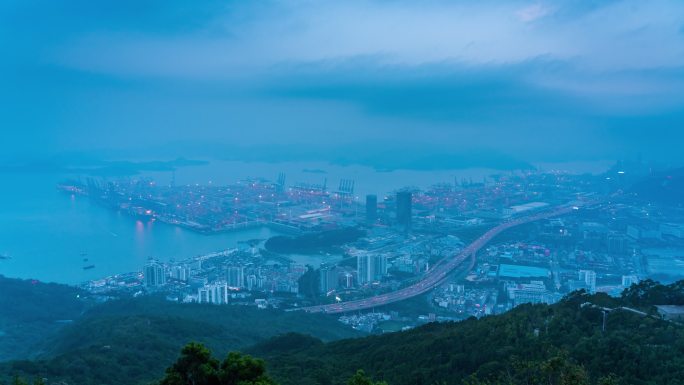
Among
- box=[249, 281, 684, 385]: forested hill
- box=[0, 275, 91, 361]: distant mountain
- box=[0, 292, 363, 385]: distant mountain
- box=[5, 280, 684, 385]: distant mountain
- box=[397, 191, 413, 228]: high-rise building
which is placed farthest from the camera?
box=[397, 191, 413, 228]: high-rise building

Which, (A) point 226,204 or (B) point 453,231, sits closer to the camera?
(B) point 453,231

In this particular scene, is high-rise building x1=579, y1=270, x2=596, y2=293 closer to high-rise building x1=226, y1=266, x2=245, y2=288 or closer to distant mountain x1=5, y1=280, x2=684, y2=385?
distant mountain x1=5, y1=280, x2=684, y2=385

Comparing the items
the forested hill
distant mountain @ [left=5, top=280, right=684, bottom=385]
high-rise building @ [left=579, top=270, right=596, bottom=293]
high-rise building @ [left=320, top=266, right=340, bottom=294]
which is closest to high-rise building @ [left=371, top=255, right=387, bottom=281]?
high-rise building @ [left=320, top=266, right=340, bottom=294]

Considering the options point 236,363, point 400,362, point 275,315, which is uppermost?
point 236,363

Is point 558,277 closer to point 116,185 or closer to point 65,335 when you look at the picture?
point 65,335

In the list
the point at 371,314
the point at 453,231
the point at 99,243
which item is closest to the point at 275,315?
the point at 371,314

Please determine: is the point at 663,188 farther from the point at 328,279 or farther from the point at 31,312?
the point at 31,312

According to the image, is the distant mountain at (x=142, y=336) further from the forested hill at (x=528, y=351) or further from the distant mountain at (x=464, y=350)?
the forested hill at (x=528, y=351)
